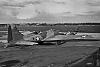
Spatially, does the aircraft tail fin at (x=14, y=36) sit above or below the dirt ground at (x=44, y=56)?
above

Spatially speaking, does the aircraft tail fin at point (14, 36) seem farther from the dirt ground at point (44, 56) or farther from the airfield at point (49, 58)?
the dirt ground at point (44, 56)

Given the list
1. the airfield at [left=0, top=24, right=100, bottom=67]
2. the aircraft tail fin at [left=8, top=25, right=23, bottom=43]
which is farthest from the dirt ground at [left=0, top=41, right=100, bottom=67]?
the aircraft tail fin at [left=8, top=25, right=23, bottom=43]

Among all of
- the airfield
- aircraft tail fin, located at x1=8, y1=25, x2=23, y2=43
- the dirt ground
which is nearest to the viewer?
the airfield

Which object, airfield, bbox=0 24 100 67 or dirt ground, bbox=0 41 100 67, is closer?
airfield, bbox=0 24 100 67

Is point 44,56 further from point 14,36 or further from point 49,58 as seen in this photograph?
point 14,36

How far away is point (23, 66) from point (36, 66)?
1627 millimetres

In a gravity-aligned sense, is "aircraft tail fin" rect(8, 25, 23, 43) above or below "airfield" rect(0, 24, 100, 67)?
above

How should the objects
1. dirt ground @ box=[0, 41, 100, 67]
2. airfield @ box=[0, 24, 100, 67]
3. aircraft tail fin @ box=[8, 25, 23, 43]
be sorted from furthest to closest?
aircraft tail fin @ box=[8, 25, 23, 43], dirt ground @ box=[0, 41, 100, 67], airfield @ box=[0, 24, 100, 67]

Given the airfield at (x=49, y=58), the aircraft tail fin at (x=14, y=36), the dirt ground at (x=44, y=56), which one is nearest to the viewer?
A: the airfield at (x=49, y=58)

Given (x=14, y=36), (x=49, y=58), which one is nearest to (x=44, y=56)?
(x=49, y=58)

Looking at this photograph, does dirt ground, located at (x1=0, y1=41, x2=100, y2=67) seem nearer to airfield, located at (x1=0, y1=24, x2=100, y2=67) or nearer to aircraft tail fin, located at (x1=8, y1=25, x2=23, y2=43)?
airfield, located at (x1=0, y1=24, x2=100, y2=67)

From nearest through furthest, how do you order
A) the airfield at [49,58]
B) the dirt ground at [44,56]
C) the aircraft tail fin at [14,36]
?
the airfield at [49,58]
the dirt ground at [44,56]
the aircraft tail fin at [14,36]

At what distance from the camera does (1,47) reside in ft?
111

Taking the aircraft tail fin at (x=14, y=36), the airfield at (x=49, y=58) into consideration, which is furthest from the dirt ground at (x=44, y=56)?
the aircraft tail fin at (x=14, y=36)
